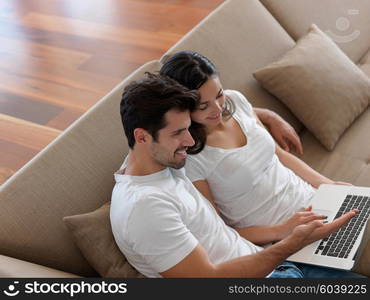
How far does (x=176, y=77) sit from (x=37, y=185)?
20.9 inches

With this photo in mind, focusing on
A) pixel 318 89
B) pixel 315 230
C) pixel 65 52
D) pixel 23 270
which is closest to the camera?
pixel 23 270

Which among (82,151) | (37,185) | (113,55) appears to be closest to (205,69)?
(82,151)

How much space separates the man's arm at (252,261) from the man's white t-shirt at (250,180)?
9.6 inches

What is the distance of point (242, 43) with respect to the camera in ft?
9.25

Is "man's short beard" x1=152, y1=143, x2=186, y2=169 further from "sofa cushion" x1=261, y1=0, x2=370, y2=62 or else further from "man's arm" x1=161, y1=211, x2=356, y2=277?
"sofa cushion" x1=261, y1=0, x2=370, y2=62

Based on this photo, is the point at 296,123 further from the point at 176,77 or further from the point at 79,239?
the point at 79,239

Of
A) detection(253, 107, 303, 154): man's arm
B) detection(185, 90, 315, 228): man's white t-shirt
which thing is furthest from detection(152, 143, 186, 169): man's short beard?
detection(253, 107, 303, 154): man's arm

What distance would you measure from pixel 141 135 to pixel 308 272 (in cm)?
67

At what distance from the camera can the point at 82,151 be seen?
2.19 meters

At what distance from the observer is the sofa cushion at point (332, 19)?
307 centimetres

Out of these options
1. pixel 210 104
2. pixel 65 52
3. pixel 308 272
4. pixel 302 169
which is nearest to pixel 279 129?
pixel 302 169

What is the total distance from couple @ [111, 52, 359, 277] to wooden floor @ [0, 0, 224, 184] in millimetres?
1339

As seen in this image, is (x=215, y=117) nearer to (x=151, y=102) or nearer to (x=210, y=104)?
(x=210, y=104)

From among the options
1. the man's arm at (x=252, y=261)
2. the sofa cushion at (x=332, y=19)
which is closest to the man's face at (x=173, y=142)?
the man's arm at (x=252, y=261)
